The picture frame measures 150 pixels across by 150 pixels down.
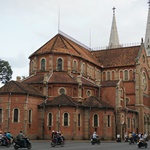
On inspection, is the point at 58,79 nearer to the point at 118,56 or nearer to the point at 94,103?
the point at 94,103

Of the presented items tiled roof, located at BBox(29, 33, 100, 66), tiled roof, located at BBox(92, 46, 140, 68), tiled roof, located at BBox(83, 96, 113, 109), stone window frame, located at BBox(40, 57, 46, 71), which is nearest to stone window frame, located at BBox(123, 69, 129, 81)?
tiled roof, located at BBox(92, 46, 140, 68)

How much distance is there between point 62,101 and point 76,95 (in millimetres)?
6063

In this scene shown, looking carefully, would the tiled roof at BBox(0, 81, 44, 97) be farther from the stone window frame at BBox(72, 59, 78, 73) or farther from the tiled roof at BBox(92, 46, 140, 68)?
the tiled roof at BBox(92, 46, 140, 68)

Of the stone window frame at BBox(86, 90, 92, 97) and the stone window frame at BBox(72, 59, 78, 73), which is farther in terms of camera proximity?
the stone window frame at BBox(72, 59, 78, 73)

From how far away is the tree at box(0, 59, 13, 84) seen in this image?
261 feet

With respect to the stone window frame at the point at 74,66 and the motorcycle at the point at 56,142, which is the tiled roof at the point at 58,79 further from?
the motorcycle at the point at 56,142

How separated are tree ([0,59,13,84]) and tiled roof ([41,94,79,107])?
31893 mm

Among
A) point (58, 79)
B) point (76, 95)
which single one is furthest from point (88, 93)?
point (58, 79)

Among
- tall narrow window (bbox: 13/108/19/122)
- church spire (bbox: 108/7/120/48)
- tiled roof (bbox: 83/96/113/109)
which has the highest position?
church spire (bbox: 108/7/120/48)

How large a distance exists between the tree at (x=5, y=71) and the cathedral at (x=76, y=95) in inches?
702

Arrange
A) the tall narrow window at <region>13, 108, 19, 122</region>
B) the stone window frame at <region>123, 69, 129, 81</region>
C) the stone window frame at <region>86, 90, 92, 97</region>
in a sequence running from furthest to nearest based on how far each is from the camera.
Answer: the stone window frame at <region>123, 69, 129, 81</region> < the stone window frame at <region>86, 90, 92, 97</region> < the tall narrow window at <region>13, 108, 19, 122</region>

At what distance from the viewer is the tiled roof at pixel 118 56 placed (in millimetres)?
70312

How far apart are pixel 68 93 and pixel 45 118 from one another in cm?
714

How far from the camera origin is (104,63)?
7281cm
